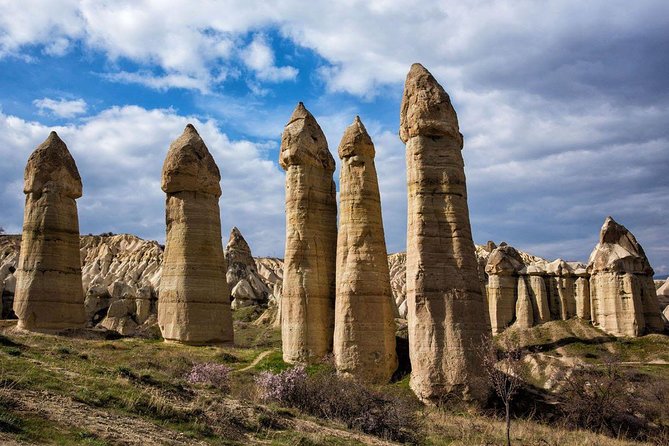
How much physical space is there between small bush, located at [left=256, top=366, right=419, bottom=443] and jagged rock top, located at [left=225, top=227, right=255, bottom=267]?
47.2 m

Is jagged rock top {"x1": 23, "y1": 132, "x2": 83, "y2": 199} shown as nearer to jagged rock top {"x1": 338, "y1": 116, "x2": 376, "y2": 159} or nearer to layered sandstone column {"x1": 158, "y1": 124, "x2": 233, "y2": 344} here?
layered sandstone column {"x1": 158, "y1": 124, "x2": 233, "y2": 344}

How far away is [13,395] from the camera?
34.6ft

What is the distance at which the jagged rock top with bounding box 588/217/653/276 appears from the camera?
37.9 m

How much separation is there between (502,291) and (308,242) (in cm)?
2524

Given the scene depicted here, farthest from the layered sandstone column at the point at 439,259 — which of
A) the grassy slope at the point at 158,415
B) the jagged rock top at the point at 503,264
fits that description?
the jagged rock top at the point at 503,264

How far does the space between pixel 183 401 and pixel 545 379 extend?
1547 cm

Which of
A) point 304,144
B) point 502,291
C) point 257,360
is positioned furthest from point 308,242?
point 502,291

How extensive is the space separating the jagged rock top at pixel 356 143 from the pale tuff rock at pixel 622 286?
70.6 feet

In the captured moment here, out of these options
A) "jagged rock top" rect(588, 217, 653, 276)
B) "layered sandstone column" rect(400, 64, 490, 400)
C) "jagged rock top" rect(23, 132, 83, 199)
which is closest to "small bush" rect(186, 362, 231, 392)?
"layered sandstone column" rect(400, 64, 490, 400)

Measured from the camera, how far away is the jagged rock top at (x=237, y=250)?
64.5 meters

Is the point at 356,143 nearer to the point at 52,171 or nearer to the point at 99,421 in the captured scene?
the point at 99,421

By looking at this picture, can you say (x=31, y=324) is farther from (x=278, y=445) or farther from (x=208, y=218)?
(x=278, y=445)

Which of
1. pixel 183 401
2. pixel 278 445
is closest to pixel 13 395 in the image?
pixel 183 401

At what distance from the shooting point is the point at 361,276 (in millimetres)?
21766
